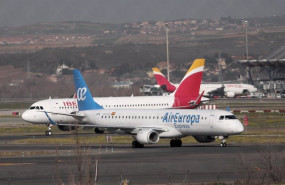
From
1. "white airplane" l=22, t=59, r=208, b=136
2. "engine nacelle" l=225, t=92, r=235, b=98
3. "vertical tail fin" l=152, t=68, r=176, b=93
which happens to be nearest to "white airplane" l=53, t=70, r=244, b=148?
"white airplane" l=22, t=59, r=208, b=136

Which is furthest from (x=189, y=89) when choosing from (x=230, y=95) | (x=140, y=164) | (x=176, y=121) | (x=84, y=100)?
(x=230, y=95)

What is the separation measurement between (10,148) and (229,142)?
61.0ft

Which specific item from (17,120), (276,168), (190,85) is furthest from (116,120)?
(17,120)

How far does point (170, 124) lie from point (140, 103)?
2655 centimetres

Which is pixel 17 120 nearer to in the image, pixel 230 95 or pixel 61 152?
pixel 61 152

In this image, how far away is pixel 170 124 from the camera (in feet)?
192

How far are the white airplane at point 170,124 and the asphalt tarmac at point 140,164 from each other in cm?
101

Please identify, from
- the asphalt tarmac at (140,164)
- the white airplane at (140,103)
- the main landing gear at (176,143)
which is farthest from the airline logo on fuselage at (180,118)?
the white airplane at (140,103)

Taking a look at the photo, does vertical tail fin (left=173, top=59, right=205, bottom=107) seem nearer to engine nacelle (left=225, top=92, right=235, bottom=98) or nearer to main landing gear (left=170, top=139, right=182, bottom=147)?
main landing gear (left=170, top=139, right=182, bottom=147)

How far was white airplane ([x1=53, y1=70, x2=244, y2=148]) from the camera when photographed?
56.0 meters

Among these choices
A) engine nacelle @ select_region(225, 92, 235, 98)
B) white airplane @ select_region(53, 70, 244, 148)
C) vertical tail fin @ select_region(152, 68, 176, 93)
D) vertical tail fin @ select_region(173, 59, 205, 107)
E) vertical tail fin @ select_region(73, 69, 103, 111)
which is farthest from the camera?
engine nacelle @ select_region(225, 92, 235, 98)

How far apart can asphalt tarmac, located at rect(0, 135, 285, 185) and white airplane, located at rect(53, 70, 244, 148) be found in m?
1.01

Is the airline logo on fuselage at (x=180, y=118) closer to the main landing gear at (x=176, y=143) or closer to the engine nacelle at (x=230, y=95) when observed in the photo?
the main landing gear at (x=176, y=143)

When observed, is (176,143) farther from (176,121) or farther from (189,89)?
(189,89)
